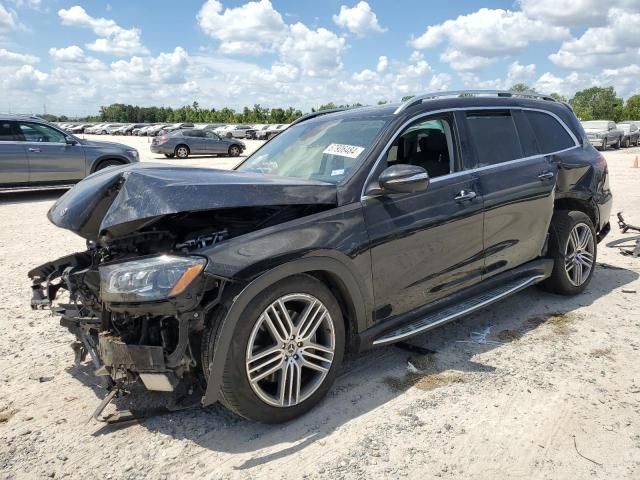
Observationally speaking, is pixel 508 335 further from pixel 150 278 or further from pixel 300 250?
pixel 150 278

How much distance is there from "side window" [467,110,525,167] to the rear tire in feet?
77.2

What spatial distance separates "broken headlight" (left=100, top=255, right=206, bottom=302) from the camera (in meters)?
2.58

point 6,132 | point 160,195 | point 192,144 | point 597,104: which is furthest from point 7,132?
point 597,104

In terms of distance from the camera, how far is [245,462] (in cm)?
271

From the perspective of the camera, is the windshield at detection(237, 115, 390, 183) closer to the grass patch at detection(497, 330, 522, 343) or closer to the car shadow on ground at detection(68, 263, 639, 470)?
the car shadow on ground at detection(68, 263, 639, 470)

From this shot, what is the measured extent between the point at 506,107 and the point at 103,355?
12.3ft

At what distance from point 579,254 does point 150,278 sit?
4.16 m

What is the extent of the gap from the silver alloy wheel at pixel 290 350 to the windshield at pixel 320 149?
35.4 inches

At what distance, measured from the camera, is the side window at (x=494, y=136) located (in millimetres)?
4211

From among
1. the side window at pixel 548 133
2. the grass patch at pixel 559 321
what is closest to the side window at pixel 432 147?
the side window at pixel 548 133

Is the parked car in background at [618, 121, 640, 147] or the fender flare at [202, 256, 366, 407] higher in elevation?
the parked car in background at [618, 121, 640, 147]

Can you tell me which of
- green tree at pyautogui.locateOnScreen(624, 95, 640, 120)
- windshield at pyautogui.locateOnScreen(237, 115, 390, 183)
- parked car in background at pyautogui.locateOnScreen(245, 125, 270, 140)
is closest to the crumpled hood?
windshield at pyautogui.locateOnScreen(237, 115, 390, 183)

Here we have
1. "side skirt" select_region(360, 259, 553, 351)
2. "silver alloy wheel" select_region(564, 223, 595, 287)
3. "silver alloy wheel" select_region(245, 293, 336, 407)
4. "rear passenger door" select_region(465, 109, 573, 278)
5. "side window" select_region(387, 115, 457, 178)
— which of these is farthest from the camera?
"silver alloy wheel" select_region(564, 223, 595, 287)

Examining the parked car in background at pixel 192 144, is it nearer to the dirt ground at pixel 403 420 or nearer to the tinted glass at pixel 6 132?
the tinted glass at pixel 6 132
